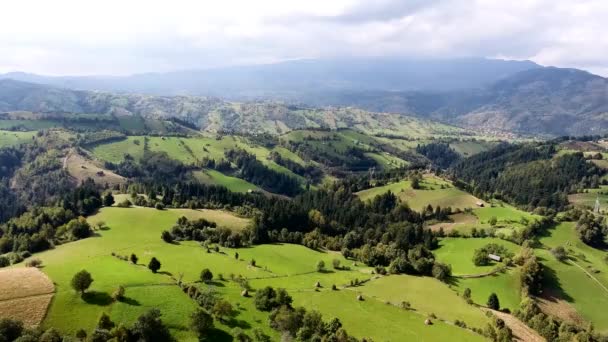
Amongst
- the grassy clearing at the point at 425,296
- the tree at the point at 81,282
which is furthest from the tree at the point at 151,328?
the grassy clearing at the point at 425,296

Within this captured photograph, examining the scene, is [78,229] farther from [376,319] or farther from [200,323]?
[376,319]

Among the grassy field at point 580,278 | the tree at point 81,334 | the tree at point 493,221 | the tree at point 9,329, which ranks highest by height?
the tree at point 9,329

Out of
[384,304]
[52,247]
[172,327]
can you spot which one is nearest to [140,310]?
[172,327]

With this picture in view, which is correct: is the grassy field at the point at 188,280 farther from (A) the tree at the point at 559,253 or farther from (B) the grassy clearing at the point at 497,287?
(A) the tree at the point at 559,253

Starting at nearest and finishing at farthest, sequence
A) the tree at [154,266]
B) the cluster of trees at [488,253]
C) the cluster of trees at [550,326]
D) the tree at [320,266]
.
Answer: the cluster of trees at [550,326]
the tree at [154,266]
the tree at [320,266]
the cluster of trees at [488,253]

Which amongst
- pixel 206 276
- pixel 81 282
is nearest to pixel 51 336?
pixel 81 282

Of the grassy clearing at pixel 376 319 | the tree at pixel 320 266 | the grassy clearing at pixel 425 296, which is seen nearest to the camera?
the grassy clearing at pixel 376 319

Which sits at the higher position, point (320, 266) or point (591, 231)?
point (591, 231)

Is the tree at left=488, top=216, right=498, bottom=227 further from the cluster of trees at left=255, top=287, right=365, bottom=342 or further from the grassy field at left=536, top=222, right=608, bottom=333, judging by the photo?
the cluster of trees at left=255, top=287, right=365, bottom=342
